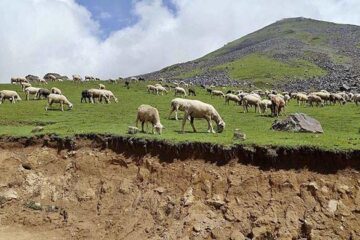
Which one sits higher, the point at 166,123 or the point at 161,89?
the point at 161,89

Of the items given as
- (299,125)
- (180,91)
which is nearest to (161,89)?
(180,91)

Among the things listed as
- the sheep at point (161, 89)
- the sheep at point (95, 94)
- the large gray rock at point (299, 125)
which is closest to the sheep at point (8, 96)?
the sheep at point (95, 94)

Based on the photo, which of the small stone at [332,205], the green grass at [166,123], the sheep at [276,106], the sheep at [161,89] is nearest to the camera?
the small stone at [332,205]

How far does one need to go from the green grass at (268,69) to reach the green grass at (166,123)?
69.3 m

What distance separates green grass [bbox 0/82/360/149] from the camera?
30.4 metres

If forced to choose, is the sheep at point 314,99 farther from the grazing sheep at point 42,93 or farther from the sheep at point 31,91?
the sheep at point 31,91

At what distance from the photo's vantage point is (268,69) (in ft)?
455

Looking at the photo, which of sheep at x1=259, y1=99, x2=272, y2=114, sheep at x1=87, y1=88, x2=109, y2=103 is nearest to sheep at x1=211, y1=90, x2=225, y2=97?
sheep at x1=87, y1=88, x2=109, y2=103

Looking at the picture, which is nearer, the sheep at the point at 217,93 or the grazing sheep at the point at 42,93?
the grazing sheep at the point at 42,93

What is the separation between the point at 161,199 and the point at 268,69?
114 m

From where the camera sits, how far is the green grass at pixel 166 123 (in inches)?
1196

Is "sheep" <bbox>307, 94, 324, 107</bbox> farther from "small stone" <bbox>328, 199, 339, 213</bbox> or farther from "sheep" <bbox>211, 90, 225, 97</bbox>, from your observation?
"small stone" <bbox>328, 199, 339, 213</bbox>

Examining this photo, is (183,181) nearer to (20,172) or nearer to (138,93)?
(20,172)

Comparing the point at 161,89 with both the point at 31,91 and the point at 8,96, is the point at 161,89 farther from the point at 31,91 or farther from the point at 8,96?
the point at 8,96
